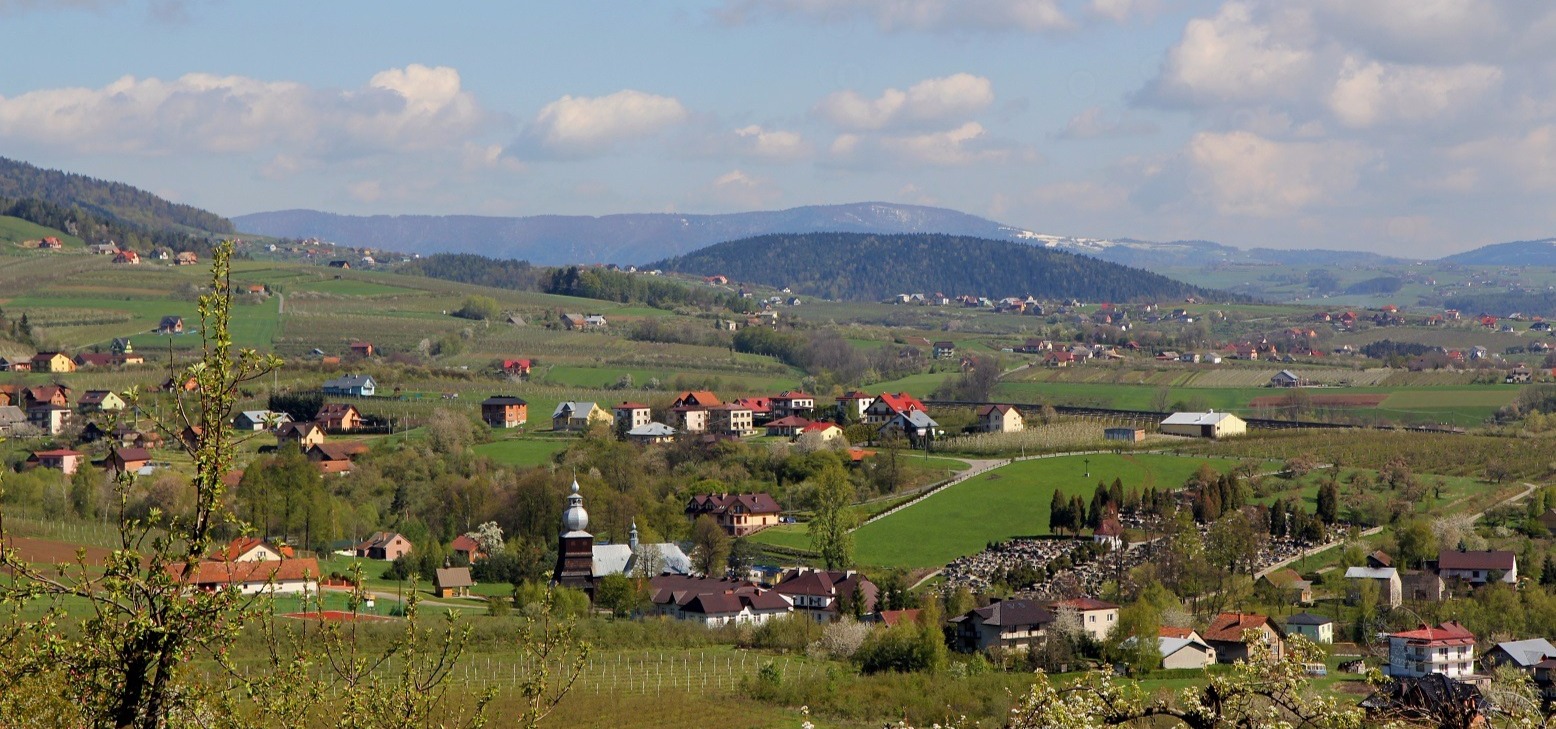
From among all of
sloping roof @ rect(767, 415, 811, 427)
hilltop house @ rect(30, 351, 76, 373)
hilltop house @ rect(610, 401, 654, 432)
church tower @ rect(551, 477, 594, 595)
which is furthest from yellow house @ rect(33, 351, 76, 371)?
church tower @ rect(551, 477, 594, 595)

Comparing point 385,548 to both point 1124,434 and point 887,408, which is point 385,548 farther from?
point 1124,434

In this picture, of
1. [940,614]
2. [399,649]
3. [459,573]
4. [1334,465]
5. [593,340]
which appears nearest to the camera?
[399,649]

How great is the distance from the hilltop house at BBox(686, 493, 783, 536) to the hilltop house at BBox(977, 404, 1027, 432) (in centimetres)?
2008

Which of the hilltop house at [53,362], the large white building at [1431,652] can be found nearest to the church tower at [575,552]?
the large white building at [1431,652]

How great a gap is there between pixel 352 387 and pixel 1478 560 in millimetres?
61857

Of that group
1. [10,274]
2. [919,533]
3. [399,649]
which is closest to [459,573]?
[919,533]

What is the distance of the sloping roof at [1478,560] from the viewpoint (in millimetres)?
57312

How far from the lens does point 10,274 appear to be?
14575 cm

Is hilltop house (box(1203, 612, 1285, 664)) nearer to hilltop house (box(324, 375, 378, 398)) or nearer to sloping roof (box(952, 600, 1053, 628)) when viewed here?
sloping roof (box(952, 600, 1053, 628))

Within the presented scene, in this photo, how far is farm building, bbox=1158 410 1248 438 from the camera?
87.6m

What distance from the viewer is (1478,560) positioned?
57750 millimetres

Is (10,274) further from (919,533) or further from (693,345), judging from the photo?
(919,533)

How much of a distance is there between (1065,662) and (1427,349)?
12284 cm

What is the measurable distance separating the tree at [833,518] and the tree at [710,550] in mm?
3330
